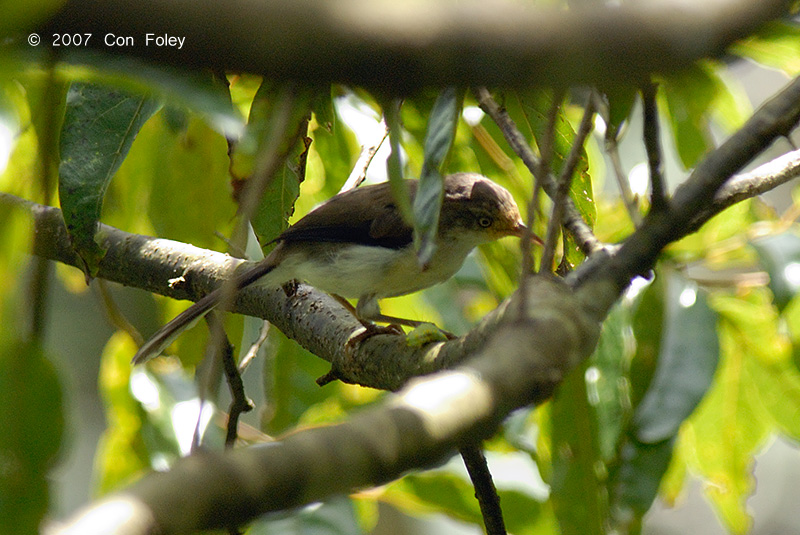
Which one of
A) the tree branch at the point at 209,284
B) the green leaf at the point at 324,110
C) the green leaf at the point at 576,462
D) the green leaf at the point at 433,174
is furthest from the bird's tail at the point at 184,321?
the green leaf at the point at 433,174

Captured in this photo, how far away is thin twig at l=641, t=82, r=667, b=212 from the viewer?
4.50 feet

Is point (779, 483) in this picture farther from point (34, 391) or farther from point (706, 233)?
point (34, 391)

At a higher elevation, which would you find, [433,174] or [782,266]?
[433,174]

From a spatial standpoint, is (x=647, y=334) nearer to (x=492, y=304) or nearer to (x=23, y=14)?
(x=492, y=304)

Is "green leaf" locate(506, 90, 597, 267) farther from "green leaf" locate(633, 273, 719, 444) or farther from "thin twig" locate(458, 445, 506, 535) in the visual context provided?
"thin twig" locate(458, 445, 506, 535)

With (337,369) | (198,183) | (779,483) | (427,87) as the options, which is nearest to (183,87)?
(427,87)

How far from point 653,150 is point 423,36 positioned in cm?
72

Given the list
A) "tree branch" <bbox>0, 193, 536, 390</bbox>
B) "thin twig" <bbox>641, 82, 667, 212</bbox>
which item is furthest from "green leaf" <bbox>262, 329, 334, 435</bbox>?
"thin twig" <bbox>641, 82, 667, 212</bbox>

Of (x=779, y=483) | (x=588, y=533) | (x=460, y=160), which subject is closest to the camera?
(x=588, y=533)

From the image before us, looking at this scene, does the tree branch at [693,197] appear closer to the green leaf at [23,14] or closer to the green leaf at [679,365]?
the green leaf at [23,14]

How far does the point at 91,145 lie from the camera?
2.28 meters

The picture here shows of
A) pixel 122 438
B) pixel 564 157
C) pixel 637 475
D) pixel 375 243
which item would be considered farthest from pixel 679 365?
pixel 122 438

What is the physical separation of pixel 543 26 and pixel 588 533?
1917 millimetres

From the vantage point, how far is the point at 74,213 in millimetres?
2227
